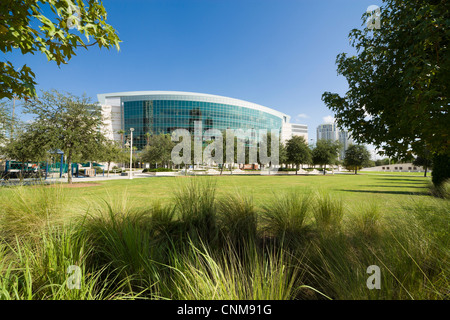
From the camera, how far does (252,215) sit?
13.5ft

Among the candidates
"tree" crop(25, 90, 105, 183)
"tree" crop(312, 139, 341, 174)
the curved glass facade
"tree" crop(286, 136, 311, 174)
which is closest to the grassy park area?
"tree" crop(25, 90, 105, 183)

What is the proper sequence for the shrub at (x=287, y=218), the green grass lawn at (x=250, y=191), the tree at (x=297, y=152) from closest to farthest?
the shrub at (x=287, y=218) → the green grass lawn at (x=250, y=191) → the tree at (x=297, y=152)

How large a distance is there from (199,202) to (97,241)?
1.88m

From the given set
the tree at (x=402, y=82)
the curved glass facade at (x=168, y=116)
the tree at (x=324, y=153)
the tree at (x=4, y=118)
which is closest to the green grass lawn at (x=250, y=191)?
the tree at (x=402, y=82)

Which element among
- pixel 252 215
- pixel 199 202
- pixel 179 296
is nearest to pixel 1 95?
pixel 199 202

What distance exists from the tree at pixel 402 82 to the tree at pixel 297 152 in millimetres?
44047

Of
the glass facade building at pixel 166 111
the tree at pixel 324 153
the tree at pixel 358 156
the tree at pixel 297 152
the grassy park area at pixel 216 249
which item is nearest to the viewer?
the grassy park area at pixel 216 249

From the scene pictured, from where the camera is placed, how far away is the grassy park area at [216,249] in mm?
1870

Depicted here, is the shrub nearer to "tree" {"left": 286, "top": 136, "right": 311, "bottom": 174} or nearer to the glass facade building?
"tree" {"left": 286, "top": 136, "right": 311, "bottom": 174}

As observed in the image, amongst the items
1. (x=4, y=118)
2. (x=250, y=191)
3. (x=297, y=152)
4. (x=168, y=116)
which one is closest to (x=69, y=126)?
(x=4, y=118)

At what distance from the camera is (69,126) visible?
16969mm

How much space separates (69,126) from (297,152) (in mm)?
43714

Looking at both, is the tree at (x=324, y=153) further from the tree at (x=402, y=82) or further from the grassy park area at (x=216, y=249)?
the grassy park area at (x=216, y=249)

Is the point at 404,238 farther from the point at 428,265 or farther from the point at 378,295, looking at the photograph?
the point at 378,295
